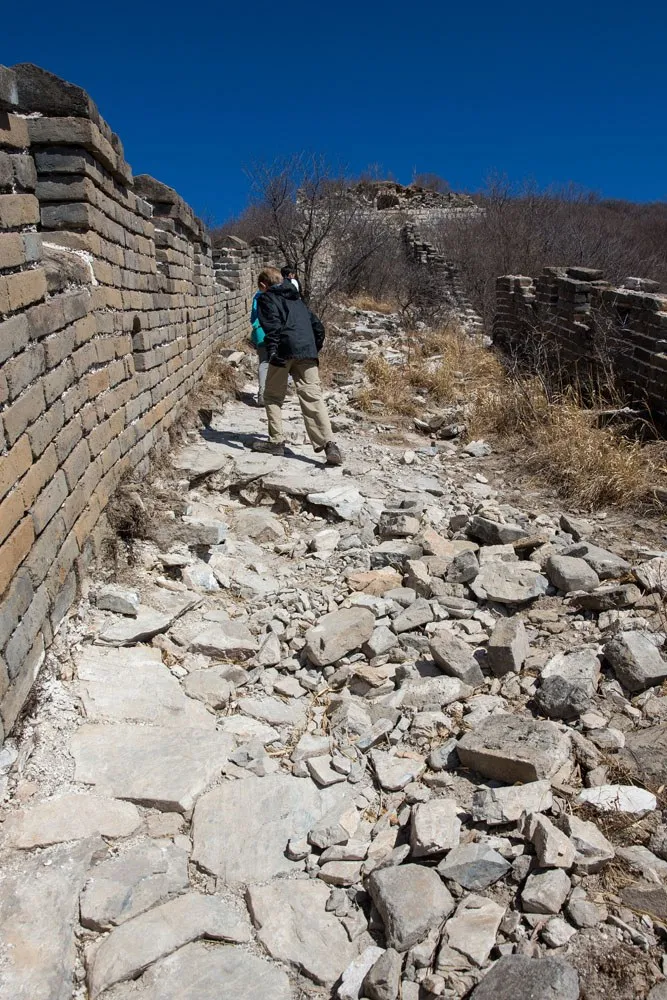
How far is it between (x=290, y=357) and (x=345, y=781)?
4.21m

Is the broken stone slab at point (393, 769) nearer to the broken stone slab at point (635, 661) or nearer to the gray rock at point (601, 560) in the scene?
the broken stone slab at point (635, 661)

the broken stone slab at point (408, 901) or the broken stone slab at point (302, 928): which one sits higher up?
the broken stone slab at point (408, 901)

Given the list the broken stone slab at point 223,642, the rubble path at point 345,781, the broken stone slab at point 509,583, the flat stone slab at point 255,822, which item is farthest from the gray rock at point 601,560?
the flat stone slab at point 255,822

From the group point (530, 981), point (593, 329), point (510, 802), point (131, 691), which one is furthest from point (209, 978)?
point (593, 329)

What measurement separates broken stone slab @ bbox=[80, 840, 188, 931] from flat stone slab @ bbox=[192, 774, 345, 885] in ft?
0.28

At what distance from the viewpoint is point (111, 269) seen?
4270mm

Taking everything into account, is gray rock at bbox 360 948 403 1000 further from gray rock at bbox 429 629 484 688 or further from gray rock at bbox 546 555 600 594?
gray rock at bbox 546 555 600 594

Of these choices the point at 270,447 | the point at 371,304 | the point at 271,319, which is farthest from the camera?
the point at 371,304

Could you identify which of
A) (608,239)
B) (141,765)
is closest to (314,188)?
(608,239)

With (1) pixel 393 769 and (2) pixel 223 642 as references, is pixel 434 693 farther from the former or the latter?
(2) pixel 223 642

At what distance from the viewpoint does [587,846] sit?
6.51 feet

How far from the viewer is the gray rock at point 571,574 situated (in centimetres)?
375

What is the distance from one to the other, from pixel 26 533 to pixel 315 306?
11684 millimetres

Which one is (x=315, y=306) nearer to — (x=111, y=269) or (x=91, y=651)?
(x=111, y=269)
